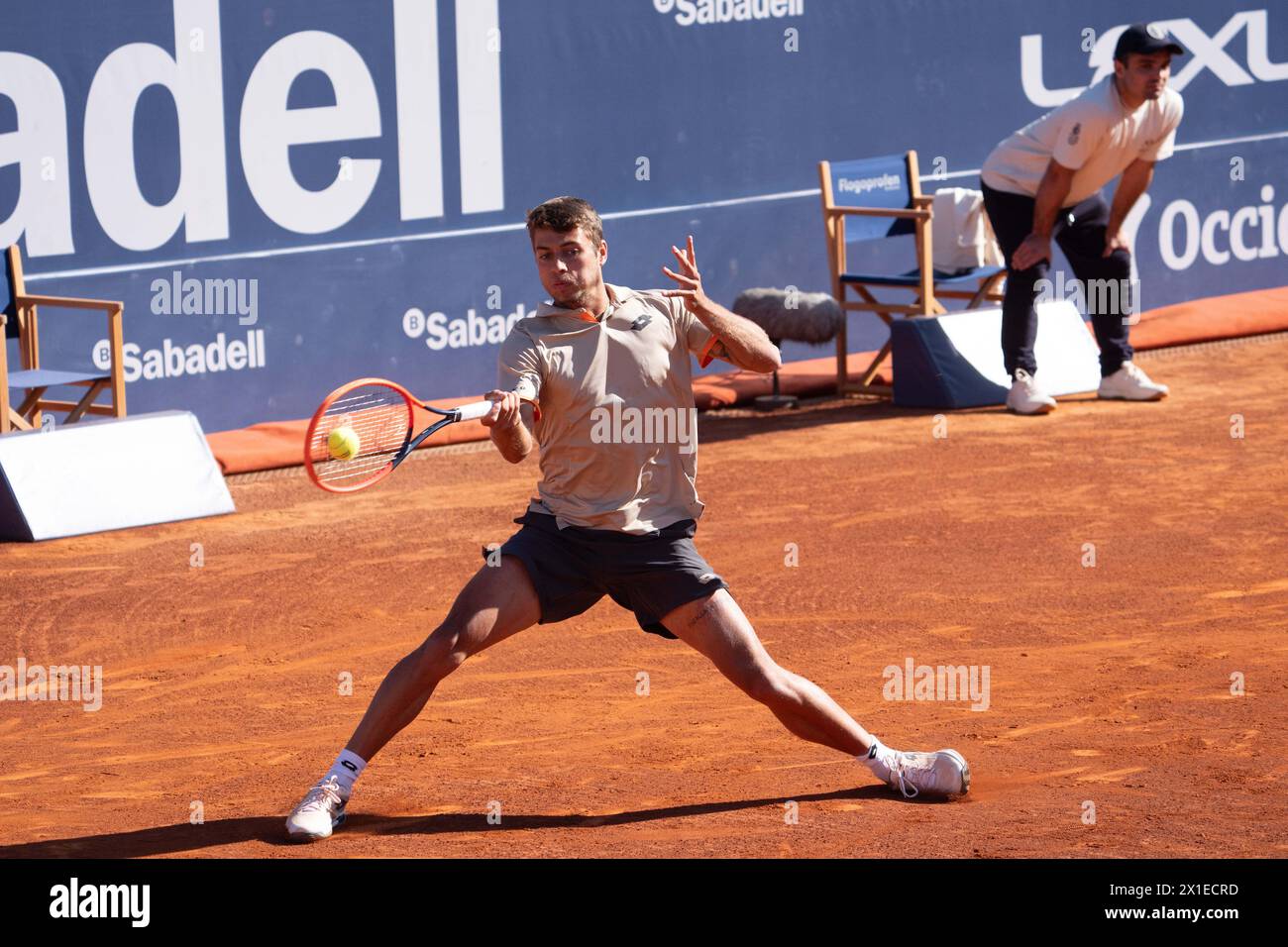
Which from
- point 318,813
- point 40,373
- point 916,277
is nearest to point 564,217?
point 318,813

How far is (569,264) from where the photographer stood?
518 centimetres

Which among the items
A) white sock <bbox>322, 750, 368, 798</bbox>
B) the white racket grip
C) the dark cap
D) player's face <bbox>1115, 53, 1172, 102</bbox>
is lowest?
white sock <bbox>322, 750, 368, 798</bbox>

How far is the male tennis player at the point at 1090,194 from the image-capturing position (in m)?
11.0

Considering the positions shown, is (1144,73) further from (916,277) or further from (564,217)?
(564,217)

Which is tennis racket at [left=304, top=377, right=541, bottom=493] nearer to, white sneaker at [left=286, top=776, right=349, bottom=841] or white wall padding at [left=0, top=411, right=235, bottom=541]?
white sneaker at [left=286, top=776, right=349, bottom=841]

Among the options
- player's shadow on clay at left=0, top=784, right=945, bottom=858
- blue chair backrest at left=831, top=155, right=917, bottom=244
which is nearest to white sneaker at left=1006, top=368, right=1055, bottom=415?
blue chair backrest at left=831, top=155, right=917, bottom=244

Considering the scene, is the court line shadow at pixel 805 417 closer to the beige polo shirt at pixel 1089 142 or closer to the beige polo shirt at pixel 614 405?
the beige polo shirt at pixel 1089 142

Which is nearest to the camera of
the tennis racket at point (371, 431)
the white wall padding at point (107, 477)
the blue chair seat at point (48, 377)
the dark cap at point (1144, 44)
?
the tennis racket at point (371, 431)

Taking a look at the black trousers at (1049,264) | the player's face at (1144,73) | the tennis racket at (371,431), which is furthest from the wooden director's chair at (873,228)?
the tennis racket at (371,431)

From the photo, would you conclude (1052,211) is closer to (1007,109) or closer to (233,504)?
(1007,109)

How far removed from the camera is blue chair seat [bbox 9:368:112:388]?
9.86 metres

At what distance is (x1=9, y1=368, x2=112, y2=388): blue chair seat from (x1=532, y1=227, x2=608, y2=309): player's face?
5373 mm

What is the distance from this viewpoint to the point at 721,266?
1341cm

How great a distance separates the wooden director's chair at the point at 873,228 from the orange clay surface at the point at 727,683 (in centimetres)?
165
